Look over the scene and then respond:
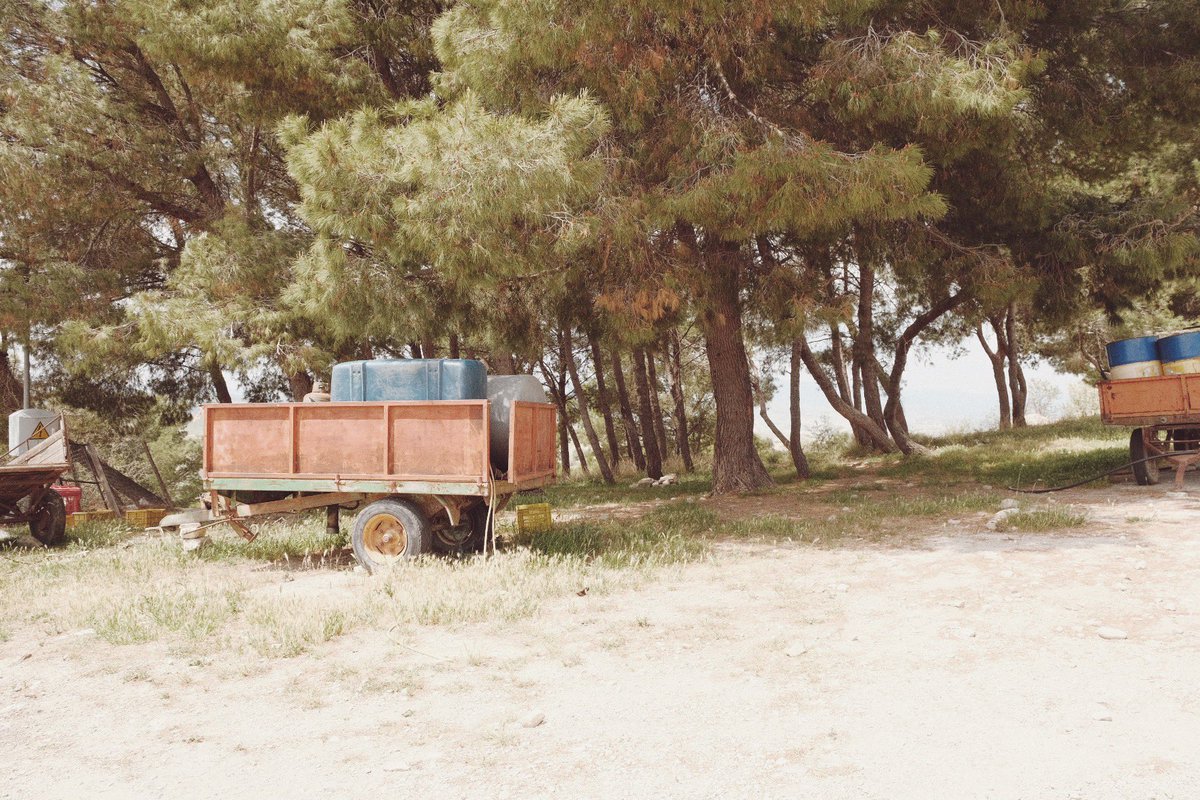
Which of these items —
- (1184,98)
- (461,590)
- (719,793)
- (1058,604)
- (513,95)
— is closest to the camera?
(719,793)

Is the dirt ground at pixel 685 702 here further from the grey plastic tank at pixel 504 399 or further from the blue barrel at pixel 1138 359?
the blue barrel at pixel 1138 359

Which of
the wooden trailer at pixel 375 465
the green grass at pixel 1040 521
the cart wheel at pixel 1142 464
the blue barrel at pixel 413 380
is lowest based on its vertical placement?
the green grass at pixel 1040 521

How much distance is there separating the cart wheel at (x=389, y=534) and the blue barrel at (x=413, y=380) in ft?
3.63

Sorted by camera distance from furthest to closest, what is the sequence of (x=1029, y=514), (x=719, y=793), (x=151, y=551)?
Result: (x=151, y=551)
(x=1029, y=514)
(x=719, y=793)

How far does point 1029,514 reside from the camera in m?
8.48

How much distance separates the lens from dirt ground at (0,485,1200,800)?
317 centimetres

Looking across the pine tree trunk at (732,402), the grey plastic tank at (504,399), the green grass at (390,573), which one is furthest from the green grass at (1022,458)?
the grey plastic tank at (504,399)

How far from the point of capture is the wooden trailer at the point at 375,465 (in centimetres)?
743

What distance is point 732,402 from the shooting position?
1352 cm

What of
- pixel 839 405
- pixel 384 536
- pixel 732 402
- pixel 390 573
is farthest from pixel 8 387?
pixel 839 405

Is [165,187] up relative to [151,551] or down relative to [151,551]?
up

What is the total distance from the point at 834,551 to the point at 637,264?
454cm

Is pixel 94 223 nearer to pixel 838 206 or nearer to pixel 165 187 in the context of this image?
pixel 165 187

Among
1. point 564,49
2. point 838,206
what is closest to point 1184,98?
point 838,206
